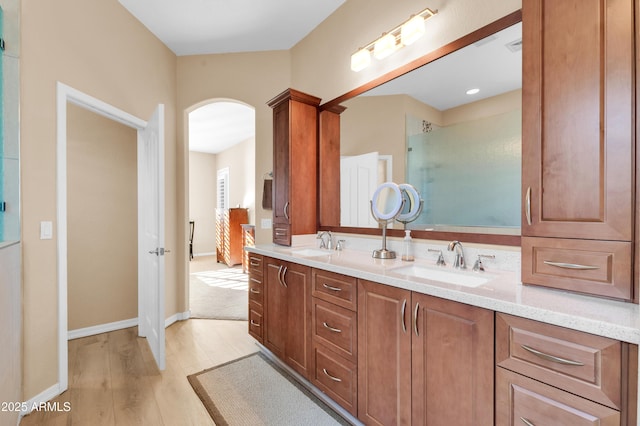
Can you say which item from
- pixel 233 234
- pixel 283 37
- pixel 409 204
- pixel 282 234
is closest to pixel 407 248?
pixel 409 204

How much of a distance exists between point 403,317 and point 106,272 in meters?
3.09

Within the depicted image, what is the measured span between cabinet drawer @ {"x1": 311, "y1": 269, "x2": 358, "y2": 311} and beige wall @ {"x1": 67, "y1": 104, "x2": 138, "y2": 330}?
2.43 m

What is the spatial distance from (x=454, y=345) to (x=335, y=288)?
27.2 inches

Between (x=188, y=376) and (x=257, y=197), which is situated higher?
(x=257, y=197)

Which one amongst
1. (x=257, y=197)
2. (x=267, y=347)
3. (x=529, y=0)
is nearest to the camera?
(x=529, y=0)

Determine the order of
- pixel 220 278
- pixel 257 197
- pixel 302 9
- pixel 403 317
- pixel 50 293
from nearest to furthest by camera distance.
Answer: pixel 403 317 < pixel 50 293 < pixel 302 9 < pixel 257 197 < pixel 220 278

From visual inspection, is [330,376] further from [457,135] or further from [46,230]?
[46,230]

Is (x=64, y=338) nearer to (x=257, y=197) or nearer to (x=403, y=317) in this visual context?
(x=257, y=197)

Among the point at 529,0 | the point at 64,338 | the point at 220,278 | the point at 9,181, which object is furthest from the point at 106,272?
the point at 529,0

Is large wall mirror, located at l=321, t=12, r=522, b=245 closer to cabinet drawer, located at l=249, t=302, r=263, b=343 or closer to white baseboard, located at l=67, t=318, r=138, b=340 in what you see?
cabinet drawer, located at l=249, t=302, r=263, b=343

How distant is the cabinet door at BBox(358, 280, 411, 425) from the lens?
1.30 metres

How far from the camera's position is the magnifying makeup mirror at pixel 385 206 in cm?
193

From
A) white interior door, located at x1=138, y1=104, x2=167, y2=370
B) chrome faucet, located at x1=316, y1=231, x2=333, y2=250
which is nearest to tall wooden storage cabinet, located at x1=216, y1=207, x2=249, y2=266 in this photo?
white interior door, located at x1=138, y1=104, x2=167, y2=370

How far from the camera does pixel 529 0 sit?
1176 millimetres
